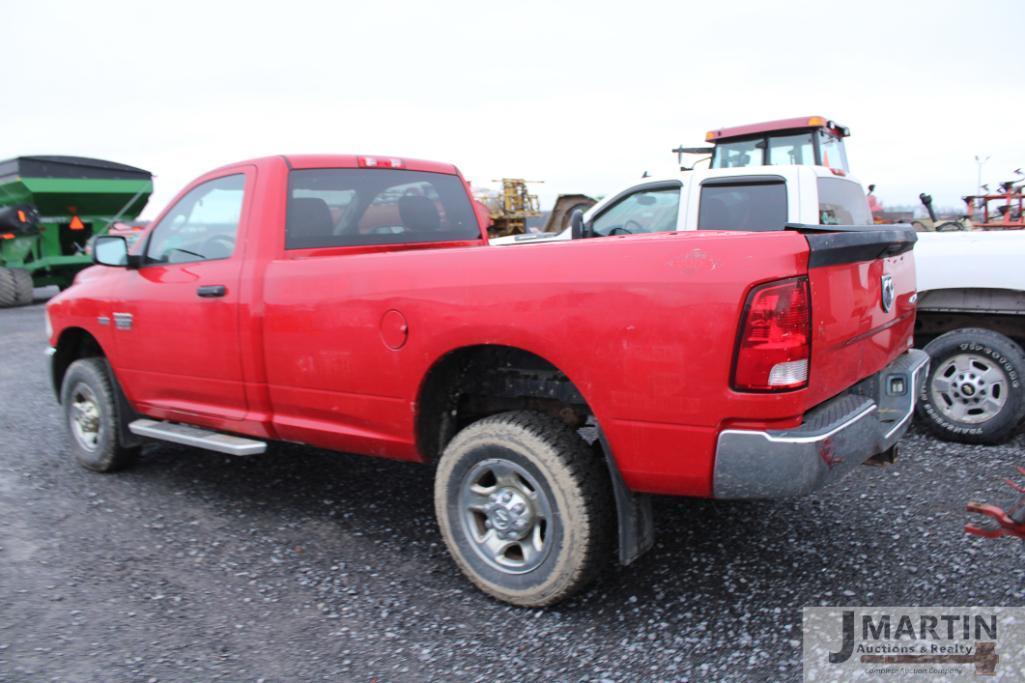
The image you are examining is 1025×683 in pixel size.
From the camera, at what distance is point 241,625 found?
3.13 m

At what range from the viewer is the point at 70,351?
17.7ft

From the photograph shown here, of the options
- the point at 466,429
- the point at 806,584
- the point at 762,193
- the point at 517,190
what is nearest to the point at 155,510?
the point at 466,429

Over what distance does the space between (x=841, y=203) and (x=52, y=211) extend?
1407 cm

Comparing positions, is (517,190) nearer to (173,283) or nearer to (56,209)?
(56,209)

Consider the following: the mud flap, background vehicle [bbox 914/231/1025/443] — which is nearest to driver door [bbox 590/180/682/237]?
background vehicle [bbox 914/231/1025/443]

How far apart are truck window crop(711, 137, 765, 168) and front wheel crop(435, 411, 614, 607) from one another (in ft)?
23.4

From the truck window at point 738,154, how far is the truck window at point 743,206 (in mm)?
3909

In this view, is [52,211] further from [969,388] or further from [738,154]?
[969,388]

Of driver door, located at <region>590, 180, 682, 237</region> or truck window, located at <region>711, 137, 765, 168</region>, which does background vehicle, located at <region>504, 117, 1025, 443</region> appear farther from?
truck window, located at <region>711, 137, 765, 168</region>

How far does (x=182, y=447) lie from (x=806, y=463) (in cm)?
452

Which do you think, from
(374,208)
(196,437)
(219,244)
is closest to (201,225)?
(219,244)

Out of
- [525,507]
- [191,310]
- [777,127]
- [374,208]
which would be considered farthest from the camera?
[777,127]

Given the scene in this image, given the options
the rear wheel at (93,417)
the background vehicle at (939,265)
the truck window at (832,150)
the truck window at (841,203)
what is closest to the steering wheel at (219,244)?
the rear wheel at (93,417)

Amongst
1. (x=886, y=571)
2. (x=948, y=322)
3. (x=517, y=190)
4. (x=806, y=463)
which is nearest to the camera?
(x=806, y=463)
